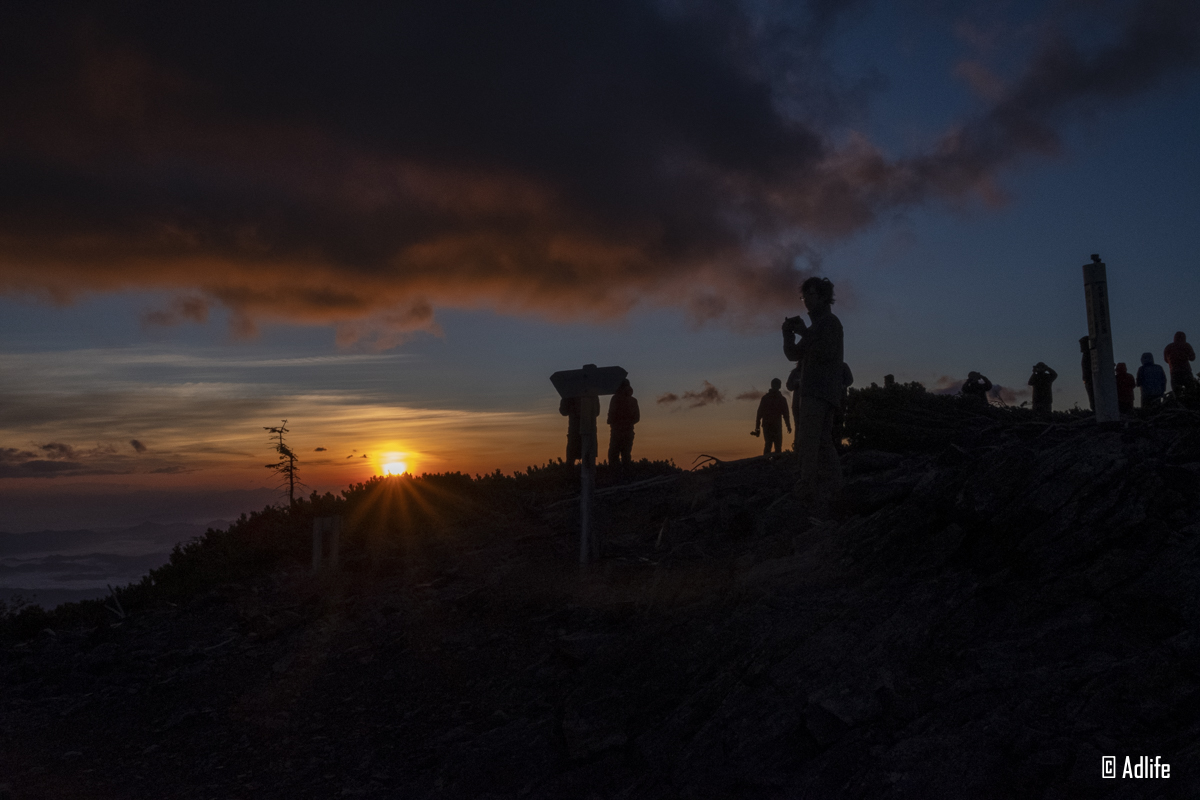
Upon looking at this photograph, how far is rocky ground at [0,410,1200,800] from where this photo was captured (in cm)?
519

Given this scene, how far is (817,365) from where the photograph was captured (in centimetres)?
936

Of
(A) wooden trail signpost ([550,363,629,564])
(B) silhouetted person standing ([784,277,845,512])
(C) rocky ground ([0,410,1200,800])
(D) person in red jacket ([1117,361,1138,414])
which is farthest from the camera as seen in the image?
(D) person in red jacket ([1117,361,1138,414])

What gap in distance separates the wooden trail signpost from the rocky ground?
0.67 metres

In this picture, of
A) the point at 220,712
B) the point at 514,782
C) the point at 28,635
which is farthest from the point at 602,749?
the point at 28,635

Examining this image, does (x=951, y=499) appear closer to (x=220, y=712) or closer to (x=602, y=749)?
(x=602, y=749)

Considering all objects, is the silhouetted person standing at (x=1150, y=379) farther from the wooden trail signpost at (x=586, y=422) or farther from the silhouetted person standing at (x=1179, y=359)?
the wooden trail signpost at (x=586, y=422)

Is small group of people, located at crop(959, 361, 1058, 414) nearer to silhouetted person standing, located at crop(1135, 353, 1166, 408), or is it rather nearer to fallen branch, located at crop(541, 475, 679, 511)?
silhouetted person standing, located at crop(1135, 353, 1166, 408)

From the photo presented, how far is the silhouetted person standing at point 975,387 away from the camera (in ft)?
54.8

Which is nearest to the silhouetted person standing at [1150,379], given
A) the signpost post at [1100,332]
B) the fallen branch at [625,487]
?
the signpost post at [1100,332]

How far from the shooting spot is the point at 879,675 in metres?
5.79

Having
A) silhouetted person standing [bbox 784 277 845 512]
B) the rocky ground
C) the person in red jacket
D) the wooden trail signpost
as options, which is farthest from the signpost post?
the person in red jacket

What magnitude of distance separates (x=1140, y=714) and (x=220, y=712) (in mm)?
9786

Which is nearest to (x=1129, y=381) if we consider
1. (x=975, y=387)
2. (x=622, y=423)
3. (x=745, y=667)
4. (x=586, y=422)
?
(x=975, y=387)

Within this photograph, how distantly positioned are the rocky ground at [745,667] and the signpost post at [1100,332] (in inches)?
37.8
